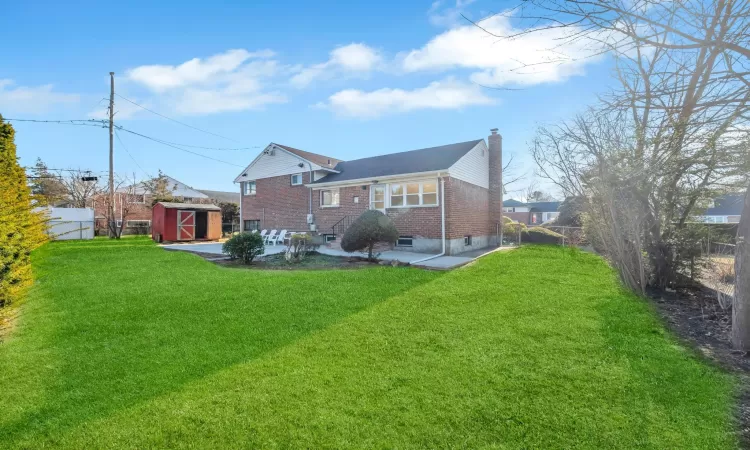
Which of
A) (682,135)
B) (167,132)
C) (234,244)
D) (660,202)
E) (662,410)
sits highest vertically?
(167,132)

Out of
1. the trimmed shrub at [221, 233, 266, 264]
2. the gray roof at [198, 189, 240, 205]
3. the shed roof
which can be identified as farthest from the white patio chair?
the shed roof

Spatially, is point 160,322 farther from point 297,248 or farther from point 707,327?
point 707,327

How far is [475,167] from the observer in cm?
1623

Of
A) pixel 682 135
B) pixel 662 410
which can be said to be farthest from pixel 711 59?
pixel 662 410

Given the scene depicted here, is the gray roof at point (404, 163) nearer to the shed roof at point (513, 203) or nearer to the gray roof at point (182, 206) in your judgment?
the gray roof at point (182, 206)

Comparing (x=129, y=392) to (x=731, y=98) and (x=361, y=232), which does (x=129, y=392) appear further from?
(x=361, y=232)

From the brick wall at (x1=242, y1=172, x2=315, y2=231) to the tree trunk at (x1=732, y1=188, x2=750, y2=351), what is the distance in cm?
1651

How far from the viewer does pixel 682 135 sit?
4398mm

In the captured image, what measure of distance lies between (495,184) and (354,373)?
16.1m

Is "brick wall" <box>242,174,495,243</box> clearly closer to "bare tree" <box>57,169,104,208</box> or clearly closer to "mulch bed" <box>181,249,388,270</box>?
"mulch bed" <box>181,249,388,270</box>

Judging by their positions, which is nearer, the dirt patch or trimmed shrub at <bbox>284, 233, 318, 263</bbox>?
the dirt patch

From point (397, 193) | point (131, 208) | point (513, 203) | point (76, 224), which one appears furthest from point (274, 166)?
point (513, 203)

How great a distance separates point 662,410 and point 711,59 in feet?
11.1

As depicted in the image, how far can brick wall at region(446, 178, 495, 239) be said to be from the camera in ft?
44.9
